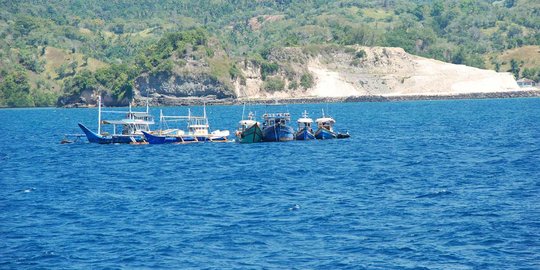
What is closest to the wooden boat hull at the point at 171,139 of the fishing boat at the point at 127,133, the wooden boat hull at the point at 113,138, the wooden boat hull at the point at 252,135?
the wooden boat hull at the point at 113,138

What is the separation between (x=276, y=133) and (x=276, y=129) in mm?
439

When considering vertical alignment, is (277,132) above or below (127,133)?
above

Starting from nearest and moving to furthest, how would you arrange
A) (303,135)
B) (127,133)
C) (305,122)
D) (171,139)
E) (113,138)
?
1. (303,135)
2. (171,139)
3. (305,122)
4. (113,138)
5. (127,133)

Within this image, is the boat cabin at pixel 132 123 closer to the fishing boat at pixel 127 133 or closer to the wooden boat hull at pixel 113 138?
the fishing boat at pixel 127 133

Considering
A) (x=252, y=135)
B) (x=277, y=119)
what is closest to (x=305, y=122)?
(x=277, y=119)

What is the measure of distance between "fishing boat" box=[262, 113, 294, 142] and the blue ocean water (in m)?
7.45

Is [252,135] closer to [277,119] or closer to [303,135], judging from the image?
[277,119]

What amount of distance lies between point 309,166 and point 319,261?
33010mm

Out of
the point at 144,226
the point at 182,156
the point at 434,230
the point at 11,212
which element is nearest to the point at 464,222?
the point at 434,230

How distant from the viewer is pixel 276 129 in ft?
318

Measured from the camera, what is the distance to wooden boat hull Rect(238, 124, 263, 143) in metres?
96.6

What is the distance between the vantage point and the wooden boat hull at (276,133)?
96.8m

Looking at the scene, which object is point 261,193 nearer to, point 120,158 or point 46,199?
point 46,199

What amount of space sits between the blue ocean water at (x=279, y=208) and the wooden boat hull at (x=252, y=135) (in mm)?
7301
